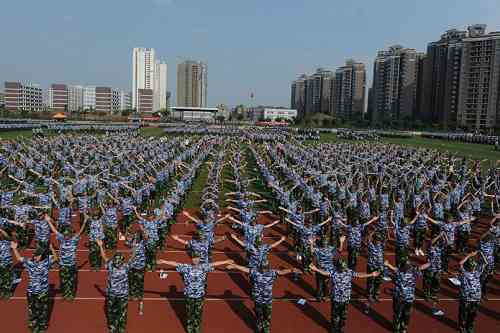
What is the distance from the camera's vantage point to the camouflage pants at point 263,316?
7.78 m

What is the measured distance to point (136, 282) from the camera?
355 inches

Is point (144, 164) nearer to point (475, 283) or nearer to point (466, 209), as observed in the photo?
point (466, 209)

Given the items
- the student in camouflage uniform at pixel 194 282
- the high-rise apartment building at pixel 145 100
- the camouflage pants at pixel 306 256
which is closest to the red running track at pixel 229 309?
the camouflage pants at pixel 306 256

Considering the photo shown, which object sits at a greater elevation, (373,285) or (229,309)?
(373,285)

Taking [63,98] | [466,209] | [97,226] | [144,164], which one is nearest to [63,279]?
[97,226]

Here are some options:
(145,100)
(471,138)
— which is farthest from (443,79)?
(145,100)

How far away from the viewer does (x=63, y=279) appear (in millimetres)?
9273

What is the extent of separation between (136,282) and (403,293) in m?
4.98

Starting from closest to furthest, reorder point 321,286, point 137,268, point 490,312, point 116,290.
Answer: point 116,290
point 137,268
point 490,312
point 321,286

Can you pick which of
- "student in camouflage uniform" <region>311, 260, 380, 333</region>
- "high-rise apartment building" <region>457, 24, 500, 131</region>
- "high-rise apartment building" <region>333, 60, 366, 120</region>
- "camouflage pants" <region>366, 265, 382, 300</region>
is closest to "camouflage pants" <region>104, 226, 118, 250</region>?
"student in camouflage uniform" <region>311, 260, 380, 333</region>

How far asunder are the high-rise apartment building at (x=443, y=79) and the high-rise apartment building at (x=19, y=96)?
119 meters

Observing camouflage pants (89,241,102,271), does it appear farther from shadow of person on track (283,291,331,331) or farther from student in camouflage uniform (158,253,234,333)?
shadow of person on track (283,291,331,331)

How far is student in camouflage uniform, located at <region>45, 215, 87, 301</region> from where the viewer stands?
8883 mm

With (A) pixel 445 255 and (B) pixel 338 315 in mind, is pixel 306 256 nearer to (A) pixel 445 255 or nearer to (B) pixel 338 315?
(B) pixel 338 315
